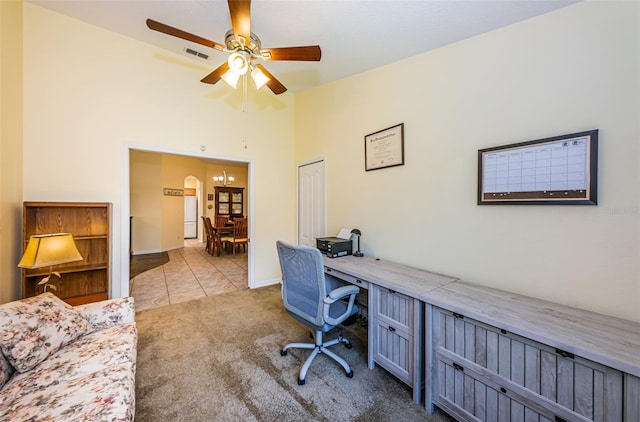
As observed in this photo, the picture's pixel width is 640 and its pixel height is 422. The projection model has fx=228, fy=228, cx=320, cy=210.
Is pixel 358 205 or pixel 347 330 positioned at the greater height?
pixel 358 205

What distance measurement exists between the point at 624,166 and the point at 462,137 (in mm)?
878

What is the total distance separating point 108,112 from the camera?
8.61 feet

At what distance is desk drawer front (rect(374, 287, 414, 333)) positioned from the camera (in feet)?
5.25

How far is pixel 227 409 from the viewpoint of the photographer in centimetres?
149

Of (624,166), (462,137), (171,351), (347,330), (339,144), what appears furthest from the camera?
(339,144)

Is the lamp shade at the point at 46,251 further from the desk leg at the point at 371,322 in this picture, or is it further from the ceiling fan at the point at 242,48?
the desk leg at the point at 371,322

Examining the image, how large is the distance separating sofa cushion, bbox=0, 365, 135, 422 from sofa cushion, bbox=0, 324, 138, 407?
0.18 ft

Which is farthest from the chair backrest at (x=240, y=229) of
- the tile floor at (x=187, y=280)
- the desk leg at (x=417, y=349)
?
the desk leg at (x=417, y=349)

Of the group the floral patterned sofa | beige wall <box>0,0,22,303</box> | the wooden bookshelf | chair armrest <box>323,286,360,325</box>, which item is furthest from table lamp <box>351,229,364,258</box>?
beige wall <box>0,0,22,303</box>

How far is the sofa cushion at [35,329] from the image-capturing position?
48.8 inches

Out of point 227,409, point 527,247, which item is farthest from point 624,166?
point 227,409

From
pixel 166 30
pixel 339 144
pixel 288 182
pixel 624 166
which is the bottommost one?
pixel 624 166

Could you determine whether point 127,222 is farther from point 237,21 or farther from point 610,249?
point 610,249

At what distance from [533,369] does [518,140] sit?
4.60ft
